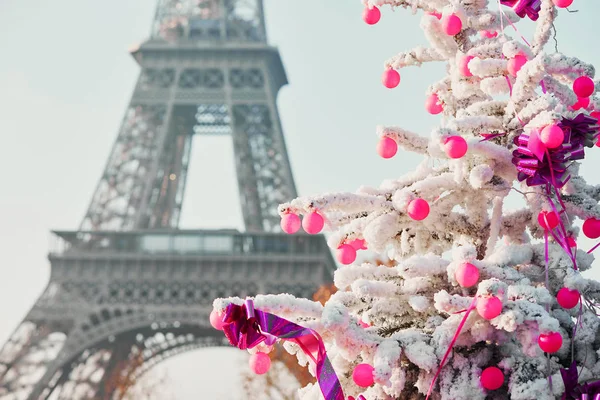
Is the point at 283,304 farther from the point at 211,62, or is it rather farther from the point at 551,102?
the point at 211,62

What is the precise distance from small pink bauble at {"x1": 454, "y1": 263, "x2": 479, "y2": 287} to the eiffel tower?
2467cm

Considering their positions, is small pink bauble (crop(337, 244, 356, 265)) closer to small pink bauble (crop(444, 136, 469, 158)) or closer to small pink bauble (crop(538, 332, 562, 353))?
small pink bauble (crop(444, 136, 469, 158))

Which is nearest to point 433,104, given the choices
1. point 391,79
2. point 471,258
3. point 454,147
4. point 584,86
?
point 391,79

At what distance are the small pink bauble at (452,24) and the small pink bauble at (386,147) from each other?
34.9 inches

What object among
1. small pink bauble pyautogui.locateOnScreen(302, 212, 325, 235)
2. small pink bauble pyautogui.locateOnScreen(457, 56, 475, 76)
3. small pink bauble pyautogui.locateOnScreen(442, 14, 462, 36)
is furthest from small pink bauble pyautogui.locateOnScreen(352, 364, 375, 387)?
small pink bauble pyautogui.locateOnScreen(442, 14, 462, 36)

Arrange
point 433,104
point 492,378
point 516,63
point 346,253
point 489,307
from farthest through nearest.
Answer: point 433,104
point 346,253
point 516,63
point 492,378
point 489,307

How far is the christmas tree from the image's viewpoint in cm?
474

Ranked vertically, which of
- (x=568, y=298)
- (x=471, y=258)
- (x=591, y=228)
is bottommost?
(x=568, y=298)

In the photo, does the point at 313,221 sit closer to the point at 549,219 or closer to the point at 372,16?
the point at 549,219

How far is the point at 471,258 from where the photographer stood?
482 cm

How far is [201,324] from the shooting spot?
96.5 ft

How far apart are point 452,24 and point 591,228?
1.63 metres

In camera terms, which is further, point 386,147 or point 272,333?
point 386,147

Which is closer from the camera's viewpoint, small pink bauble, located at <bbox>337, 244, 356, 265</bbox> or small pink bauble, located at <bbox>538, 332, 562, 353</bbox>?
small pink bauble, located at <bbox>538, 332, 562, 353</bbox>
